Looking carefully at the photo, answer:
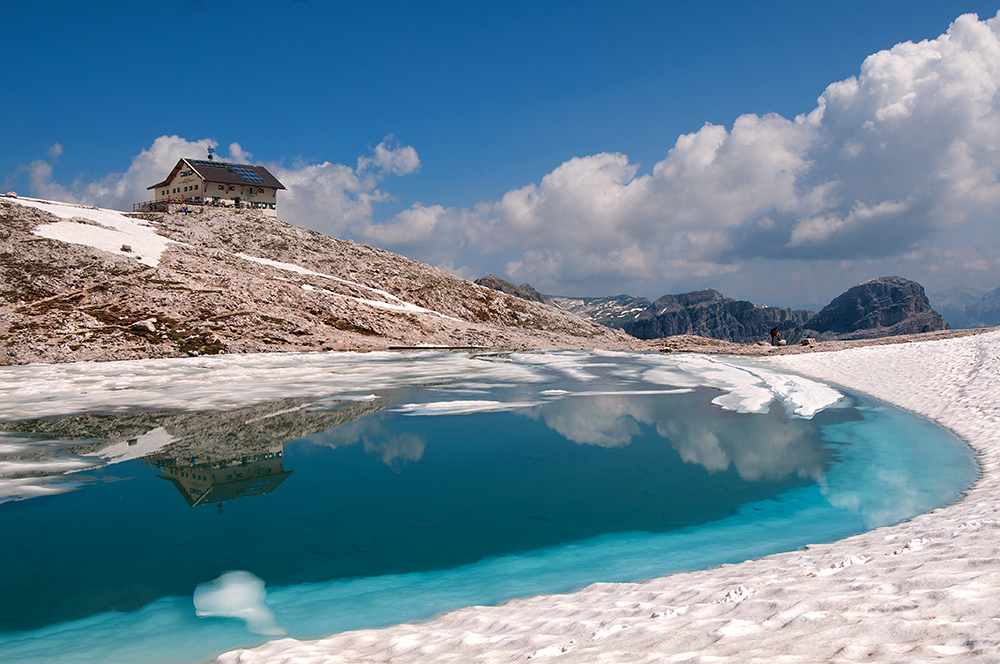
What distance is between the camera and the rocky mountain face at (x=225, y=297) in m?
46.7

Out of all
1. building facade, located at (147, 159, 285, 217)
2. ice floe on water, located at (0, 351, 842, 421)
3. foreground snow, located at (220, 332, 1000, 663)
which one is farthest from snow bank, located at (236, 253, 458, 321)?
foreground snow, located at (220, 332, 1000, 663)

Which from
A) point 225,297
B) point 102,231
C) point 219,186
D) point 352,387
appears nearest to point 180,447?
point 352,387

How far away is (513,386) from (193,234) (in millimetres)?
72124

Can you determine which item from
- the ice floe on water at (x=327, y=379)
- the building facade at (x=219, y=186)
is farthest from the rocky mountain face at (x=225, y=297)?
the building facade at (x=219, y=186)

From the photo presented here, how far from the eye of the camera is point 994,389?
25.6m

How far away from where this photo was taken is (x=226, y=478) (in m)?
15.9

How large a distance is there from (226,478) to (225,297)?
4746 cm

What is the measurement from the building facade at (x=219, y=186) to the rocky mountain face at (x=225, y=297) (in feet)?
59.2

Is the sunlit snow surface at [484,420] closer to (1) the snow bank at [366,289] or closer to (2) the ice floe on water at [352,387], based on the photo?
(2) the ice floe on water at [352,387]

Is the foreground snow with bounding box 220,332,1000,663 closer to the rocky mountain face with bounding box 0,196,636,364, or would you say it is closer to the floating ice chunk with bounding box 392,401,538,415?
the floating ice chunk with bounding box 392,401,538,415

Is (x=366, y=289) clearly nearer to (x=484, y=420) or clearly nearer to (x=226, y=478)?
(x=484, y=420)

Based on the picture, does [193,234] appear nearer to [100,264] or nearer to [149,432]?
[100,264]

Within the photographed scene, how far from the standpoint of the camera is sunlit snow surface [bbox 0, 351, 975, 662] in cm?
902

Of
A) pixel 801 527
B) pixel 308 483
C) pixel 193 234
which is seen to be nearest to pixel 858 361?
pixel 801 527
